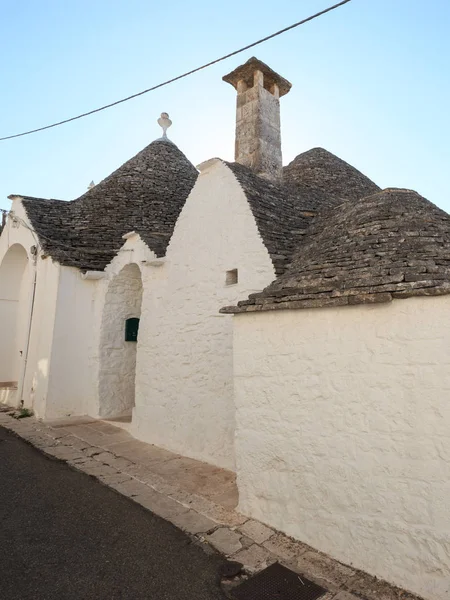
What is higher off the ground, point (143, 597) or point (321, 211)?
point (321, 211)

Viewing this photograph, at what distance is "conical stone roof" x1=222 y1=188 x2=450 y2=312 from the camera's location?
120 inches

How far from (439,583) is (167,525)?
7.81 ft

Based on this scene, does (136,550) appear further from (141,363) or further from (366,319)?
(141,363)

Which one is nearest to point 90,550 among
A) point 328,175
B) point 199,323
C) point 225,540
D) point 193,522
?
point 193,522

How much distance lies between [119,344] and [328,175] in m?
6.80

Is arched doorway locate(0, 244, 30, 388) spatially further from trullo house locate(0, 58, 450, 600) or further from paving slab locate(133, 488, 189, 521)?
paving slab locate(133, 488, 189, 521)

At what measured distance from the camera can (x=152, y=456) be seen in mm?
5848

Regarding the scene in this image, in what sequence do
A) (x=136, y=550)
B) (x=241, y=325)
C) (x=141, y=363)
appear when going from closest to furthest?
1. (x=136, y=550)
2. (x=241, y=325)
3. (x=141, y=363)

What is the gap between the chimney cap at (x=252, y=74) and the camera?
27.9ft

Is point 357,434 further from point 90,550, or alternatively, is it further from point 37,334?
point 37,334

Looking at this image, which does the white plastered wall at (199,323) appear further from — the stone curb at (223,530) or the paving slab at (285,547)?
the paving slab at (285,547)

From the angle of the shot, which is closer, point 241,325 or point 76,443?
point 241,325

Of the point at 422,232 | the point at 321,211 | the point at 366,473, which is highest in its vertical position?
the point at 321,211

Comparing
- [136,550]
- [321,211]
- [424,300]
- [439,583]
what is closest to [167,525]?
[136,550]
